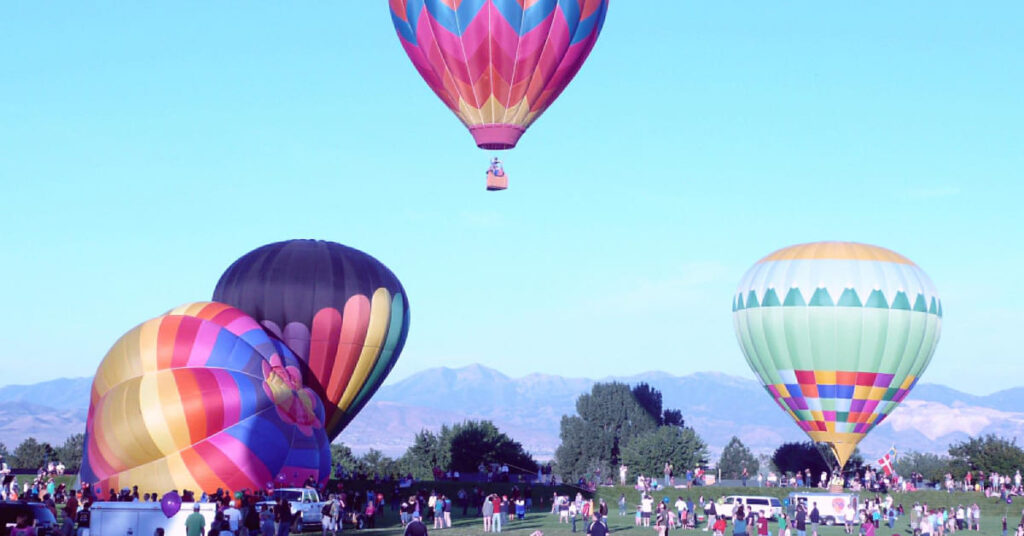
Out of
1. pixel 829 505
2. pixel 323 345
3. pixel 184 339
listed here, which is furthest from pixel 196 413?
pixel 829 505

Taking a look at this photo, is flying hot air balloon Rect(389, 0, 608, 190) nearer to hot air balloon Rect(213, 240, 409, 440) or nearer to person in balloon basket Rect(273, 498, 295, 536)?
hot air balloon Rect(213, 240, 409, 440)

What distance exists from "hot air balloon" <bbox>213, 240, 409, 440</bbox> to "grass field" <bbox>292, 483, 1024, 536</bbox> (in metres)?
4.84

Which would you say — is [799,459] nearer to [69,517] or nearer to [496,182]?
[496,182]

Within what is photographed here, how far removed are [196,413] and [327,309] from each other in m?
9.84

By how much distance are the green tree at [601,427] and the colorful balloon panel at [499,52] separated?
8173 centimetres

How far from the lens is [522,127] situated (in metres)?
43.4

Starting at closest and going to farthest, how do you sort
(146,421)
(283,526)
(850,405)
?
(283,526)
(146,421)
(850,405)

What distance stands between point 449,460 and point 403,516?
50795 mm

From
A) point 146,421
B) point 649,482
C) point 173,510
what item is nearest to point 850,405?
point 649,482

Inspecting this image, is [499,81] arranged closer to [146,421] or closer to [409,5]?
[409,5]

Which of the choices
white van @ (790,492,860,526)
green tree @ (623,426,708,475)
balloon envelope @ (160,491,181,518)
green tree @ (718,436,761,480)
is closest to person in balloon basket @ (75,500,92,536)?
balloon envelope @ (160,491,181,518)

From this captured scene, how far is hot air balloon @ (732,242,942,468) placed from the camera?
55656mm

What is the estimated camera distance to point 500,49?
41.7m

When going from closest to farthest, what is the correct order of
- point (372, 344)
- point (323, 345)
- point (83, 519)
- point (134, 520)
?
point (134, 520), point (83, 519), point (323, 345), point (372, 344)
